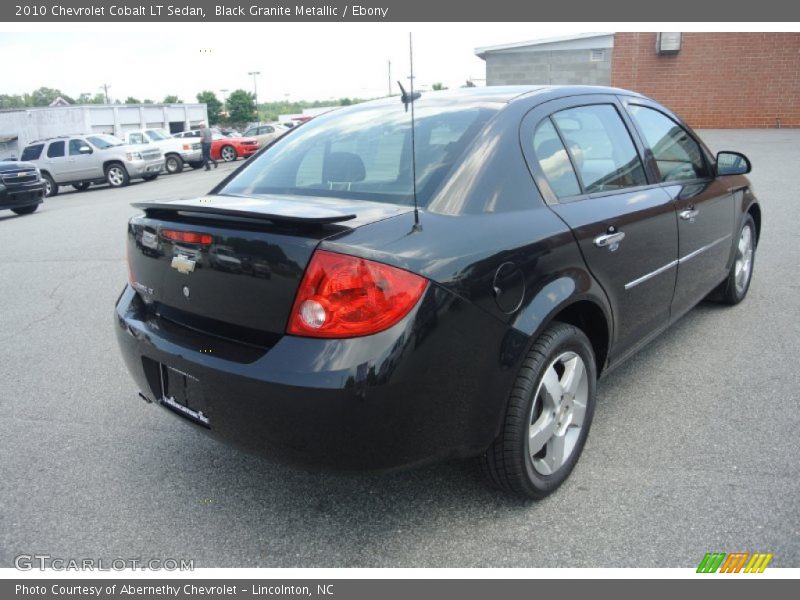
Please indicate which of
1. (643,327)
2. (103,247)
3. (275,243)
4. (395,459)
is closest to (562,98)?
(643,327)

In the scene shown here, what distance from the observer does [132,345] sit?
9.07 feet

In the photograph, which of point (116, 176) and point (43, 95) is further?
point (43, 95)

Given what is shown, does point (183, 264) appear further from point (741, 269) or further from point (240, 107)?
point (240, 107)

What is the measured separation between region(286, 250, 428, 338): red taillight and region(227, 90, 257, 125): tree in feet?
285

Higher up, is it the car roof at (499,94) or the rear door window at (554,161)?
the car roof at (499,94)

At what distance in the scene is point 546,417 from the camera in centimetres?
269

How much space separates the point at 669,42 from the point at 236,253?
23.4 metres

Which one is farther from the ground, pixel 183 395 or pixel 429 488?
pixel 183 395

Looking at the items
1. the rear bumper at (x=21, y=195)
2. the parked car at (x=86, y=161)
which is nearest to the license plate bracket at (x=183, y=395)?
the rear bumper at (x=21, y=195)

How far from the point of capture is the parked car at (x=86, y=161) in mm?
20984

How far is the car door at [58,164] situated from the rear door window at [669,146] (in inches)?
835

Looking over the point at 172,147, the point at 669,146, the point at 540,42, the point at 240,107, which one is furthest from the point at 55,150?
the point at 240,107

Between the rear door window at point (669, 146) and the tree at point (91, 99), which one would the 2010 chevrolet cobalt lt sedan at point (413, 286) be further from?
the tree at point (91, 99)

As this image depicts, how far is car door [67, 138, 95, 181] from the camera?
21.0 m
